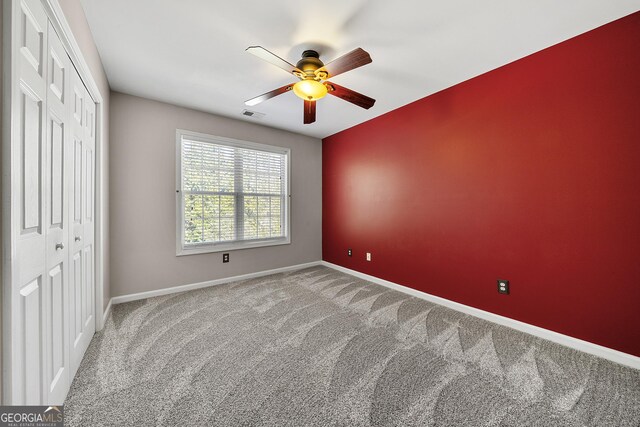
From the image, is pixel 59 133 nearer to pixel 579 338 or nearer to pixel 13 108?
pixel 13 108

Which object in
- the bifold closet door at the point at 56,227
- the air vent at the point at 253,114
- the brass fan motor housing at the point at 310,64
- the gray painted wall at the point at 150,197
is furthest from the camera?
the air vent at the point at 253,114

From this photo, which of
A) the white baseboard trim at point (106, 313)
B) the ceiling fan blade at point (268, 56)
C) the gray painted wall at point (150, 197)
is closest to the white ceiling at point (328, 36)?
the ceiling fan blade at point (268, 56)

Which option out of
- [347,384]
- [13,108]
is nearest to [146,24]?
[13,108]

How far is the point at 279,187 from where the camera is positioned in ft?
13.7

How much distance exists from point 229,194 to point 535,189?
11.7ft

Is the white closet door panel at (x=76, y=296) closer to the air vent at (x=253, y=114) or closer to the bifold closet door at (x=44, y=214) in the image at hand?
the bifold closet door at (x=44, y=214)

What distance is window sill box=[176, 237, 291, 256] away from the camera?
10.7 ft

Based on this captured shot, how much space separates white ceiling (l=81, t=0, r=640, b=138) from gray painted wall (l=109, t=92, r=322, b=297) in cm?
39

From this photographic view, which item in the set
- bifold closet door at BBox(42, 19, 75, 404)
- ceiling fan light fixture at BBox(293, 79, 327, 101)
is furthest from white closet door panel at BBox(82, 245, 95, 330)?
ceiling fan light fixture at BBox(293, 79, 327, 101)

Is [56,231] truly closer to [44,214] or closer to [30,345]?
[44,214]

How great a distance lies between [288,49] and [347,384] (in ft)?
8.53

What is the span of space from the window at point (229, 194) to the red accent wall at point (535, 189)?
6.16 feet

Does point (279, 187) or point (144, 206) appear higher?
point (279, 187)

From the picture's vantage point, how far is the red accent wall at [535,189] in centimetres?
178
